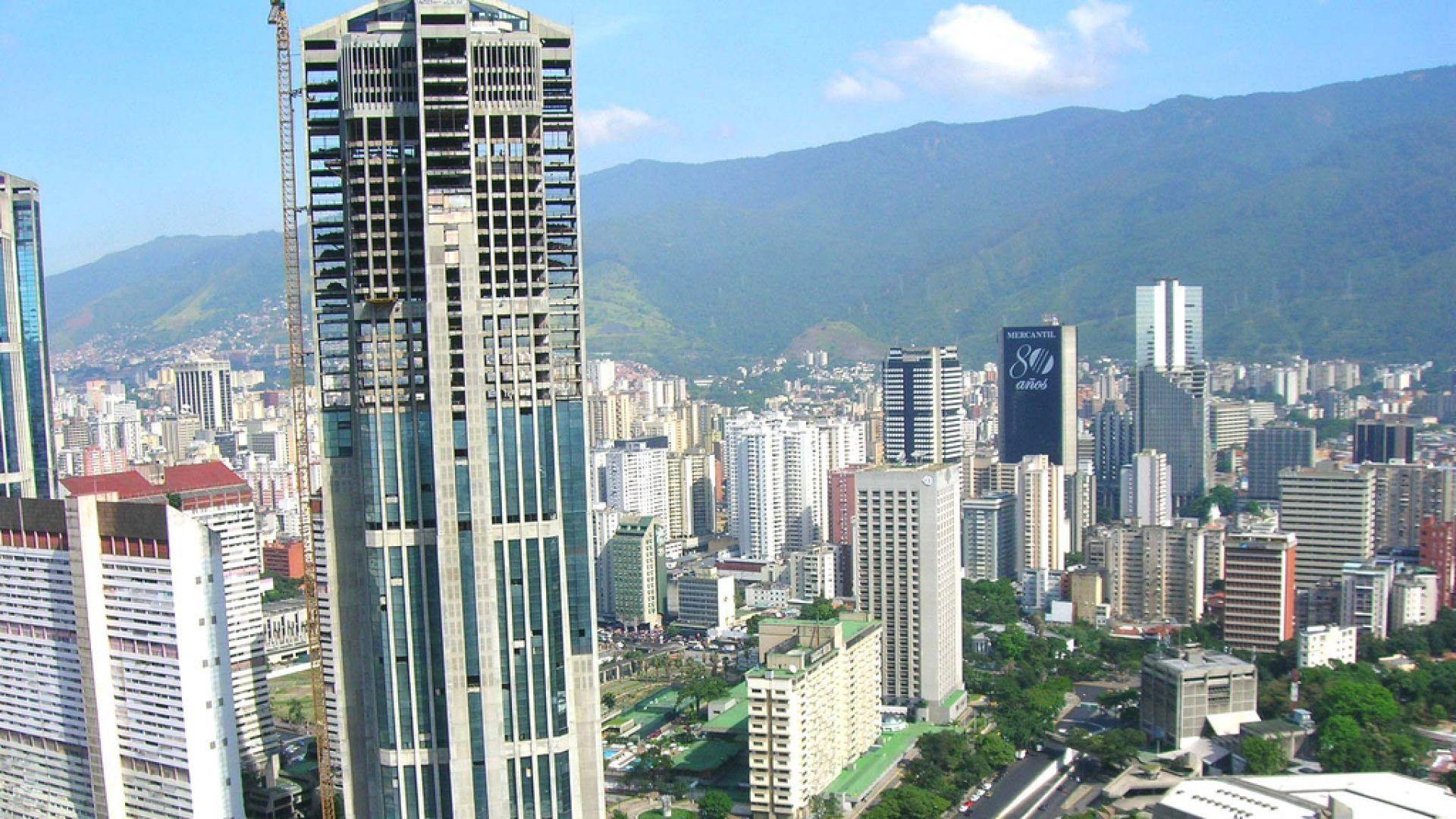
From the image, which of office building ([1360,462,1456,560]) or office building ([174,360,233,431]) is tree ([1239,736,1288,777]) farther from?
office building ([174,360,233,431])

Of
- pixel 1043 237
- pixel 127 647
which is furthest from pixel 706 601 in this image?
pixel 1043 237

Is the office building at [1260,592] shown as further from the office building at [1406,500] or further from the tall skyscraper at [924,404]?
the tall skyscraper at [924,404]

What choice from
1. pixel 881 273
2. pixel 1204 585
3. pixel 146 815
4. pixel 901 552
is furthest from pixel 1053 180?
pixel 146 815

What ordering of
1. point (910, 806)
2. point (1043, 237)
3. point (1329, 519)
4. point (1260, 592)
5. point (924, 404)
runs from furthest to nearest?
point (1043, 237)
point (924, 404)
point (1329, 519)
point (1260, 592)
point (910, 806)

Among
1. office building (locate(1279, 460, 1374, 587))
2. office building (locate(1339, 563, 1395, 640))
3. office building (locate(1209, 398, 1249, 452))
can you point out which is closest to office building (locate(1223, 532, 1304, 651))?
office building (locate(1339, 563, 1395, 640))

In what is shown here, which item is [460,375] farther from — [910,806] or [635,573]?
[635,573]

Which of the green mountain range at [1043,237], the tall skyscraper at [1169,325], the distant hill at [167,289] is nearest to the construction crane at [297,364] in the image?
the tall skyscraper at [1169,325]
